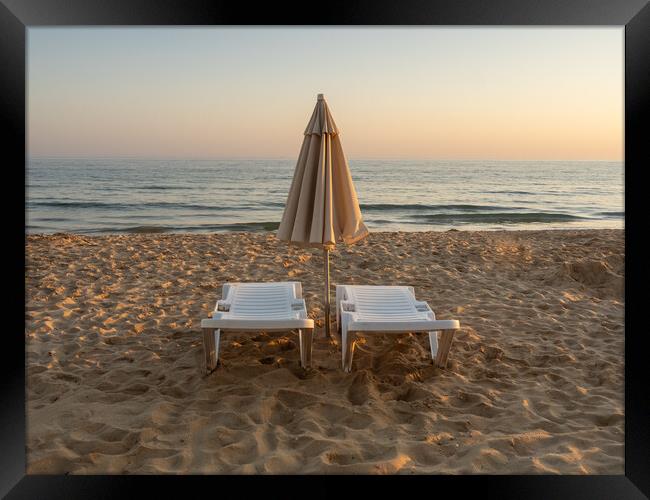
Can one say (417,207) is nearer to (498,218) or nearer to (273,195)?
(498,218)

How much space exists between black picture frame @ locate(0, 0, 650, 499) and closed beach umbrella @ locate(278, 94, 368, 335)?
227 centimetres

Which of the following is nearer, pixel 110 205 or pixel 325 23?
pixel 325 23

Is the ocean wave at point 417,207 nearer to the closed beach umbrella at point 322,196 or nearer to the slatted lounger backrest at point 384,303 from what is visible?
the slatted lounger backrest at point 384,303

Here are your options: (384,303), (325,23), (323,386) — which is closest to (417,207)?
(384,303)

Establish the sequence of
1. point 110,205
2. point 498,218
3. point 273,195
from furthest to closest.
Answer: point 273,195 < point 110,205 < point 498,218

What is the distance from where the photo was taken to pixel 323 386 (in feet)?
13.9

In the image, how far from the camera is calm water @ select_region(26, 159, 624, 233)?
20.3 meters

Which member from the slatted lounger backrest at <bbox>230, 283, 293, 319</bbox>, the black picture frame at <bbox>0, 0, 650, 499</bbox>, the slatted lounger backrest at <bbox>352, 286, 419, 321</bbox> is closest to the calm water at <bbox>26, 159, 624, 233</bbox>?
the slatted lounger backrest at <bbox>230, 283, 293, 319</bbox>

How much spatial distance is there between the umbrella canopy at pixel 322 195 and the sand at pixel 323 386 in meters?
0.99

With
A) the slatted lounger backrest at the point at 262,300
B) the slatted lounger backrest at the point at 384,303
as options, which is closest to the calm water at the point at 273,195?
the slatted lounger backrest at the point at 262,300

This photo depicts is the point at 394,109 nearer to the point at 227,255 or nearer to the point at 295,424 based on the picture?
the point at 227,255

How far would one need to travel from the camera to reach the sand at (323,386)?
3.30 m

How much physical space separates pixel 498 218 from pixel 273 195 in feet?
31.1

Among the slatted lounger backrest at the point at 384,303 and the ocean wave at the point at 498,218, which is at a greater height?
the ocean wave at the point at 498,218
